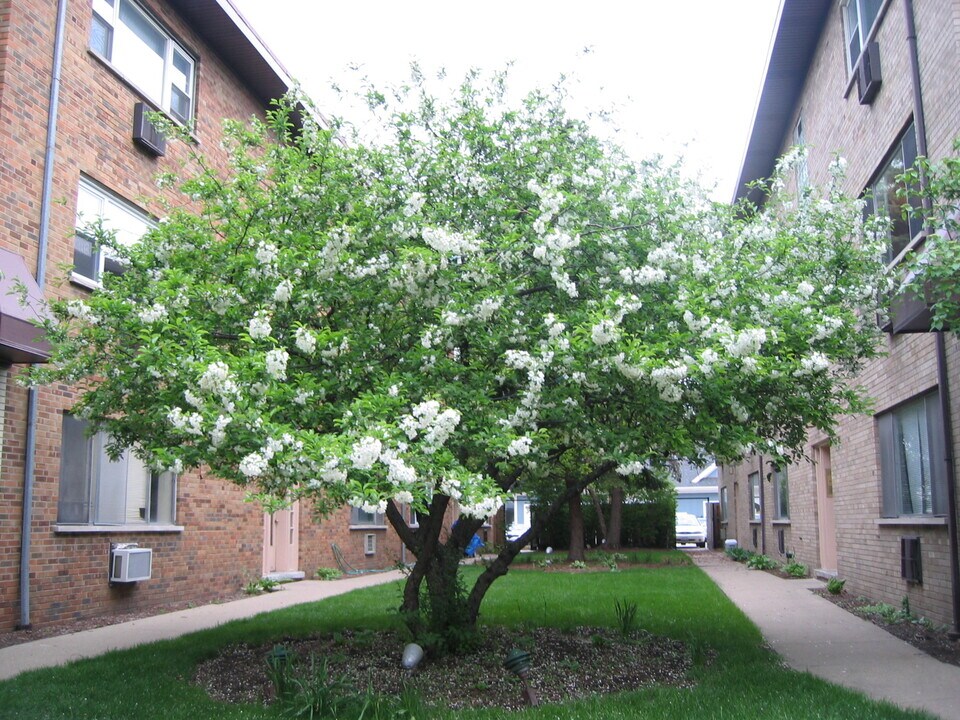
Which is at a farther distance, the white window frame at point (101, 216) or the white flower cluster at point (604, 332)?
the white window frame at point (101, 216)

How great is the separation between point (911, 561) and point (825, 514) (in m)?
5.88

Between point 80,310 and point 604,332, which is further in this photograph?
point 80,310

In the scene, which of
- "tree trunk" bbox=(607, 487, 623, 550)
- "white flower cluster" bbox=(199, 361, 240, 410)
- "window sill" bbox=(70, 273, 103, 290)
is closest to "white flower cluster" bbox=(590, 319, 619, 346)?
"white flower cluster" bbox=(199, 361, 240, 410)

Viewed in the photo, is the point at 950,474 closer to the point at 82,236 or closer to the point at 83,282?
the point at 83,282

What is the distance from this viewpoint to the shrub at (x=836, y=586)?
13719 mm

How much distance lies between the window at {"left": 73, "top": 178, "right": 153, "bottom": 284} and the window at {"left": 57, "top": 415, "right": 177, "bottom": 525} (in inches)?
72.0

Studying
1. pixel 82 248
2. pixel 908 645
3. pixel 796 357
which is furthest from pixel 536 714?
pixel 82 248

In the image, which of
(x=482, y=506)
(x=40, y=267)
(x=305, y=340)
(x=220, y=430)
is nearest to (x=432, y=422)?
(x=482, y=506)

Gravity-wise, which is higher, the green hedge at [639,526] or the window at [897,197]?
the window at [897,197]

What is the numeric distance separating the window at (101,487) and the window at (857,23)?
10.2 meters

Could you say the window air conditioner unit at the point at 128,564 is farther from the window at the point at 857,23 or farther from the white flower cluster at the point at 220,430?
the window at the point at 857,23

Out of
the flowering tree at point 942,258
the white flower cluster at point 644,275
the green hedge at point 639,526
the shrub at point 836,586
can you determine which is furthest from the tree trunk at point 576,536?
the flowering tree at point 942,258

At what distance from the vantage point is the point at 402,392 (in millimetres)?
6625

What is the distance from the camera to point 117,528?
11602 mm
